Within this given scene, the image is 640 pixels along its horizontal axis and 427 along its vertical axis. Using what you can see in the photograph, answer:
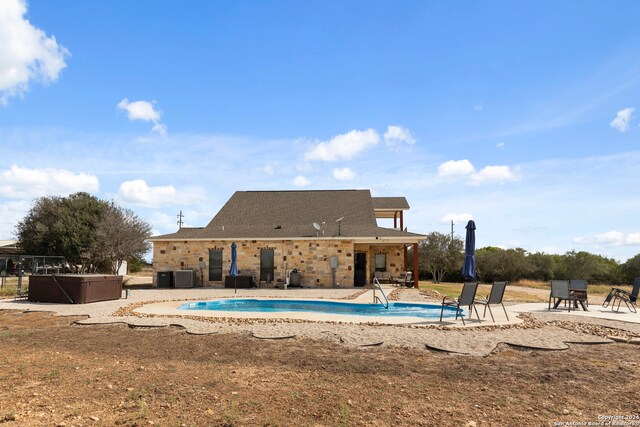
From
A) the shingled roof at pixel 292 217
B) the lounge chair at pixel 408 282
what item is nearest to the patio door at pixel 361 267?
the shingled roof at pixel 292 217

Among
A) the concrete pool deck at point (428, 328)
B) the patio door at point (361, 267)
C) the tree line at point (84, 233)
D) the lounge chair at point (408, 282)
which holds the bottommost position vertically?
the concrete pool deck at point (428, 328)

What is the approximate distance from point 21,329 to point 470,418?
9077mm

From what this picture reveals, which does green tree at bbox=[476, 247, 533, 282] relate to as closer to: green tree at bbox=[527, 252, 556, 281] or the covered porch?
green tree at bbox=[527, 252, 556, 281]

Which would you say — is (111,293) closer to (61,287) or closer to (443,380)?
(61,287)

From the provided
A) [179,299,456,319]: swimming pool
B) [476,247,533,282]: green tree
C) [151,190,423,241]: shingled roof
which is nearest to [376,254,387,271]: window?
[151,190,423,241]: shingled roof

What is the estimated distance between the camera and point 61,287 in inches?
556

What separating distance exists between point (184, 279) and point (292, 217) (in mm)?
7310

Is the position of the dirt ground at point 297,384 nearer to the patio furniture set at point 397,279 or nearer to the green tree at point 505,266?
the patio furniture set at point 397,279

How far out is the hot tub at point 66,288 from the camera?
1393 centimetres

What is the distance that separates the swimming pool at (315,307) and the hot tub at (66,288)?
3.01 m

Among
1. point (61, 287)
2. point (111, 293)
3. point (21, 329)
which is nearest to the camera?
point (21, 329)

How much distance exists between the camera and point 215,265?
2297 centimetres

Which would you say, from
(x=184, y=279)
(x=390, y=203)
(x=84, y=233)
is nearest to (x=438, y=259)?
(x=390, y=203)

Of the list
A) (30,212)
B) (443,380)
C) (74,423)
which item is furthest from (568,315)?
(30,212)
